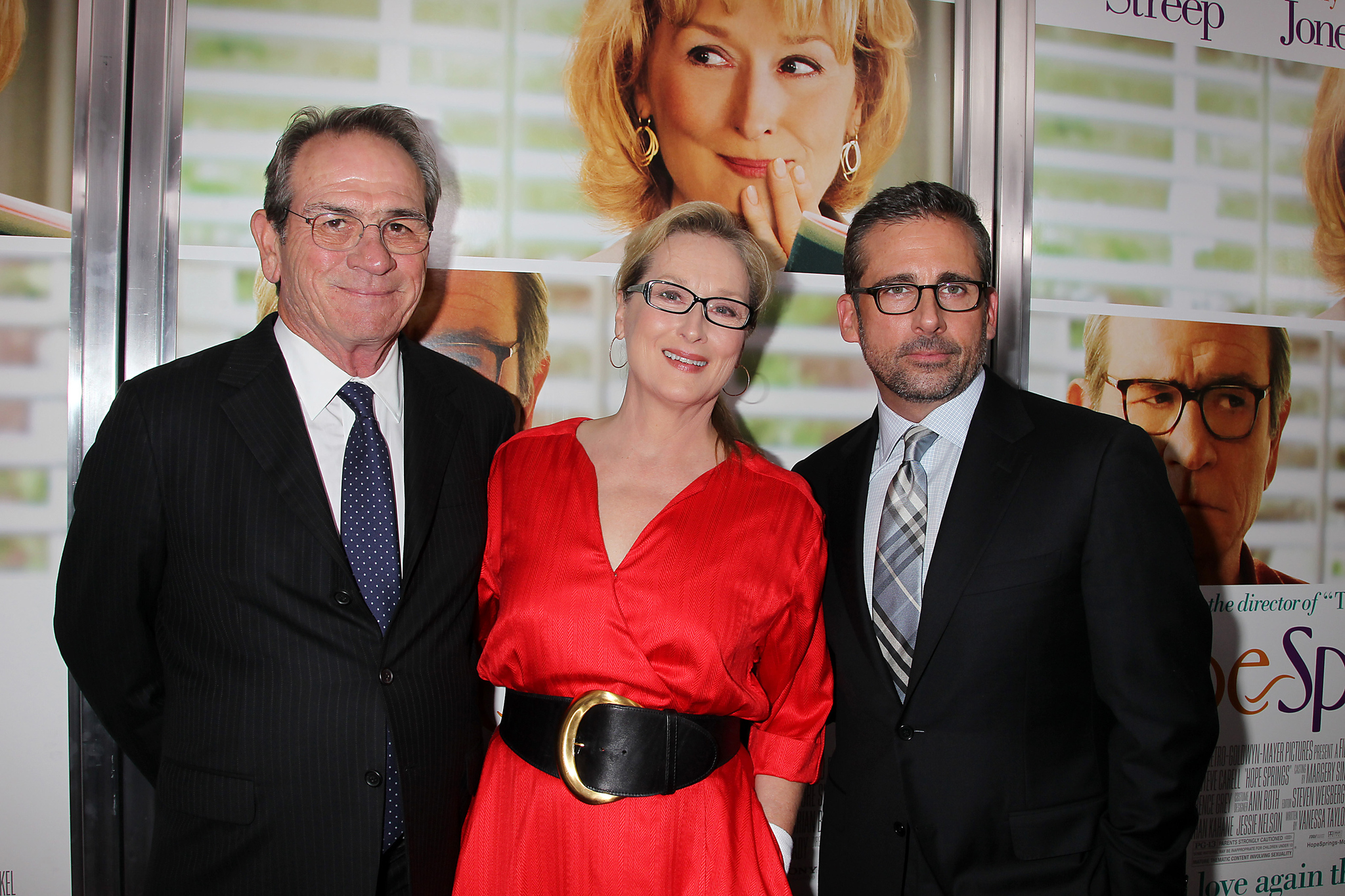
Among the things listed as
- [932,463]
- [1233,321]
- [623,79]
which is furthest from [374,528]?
[1233,321]

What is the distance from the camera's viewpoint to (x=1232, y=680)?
8.87 feet

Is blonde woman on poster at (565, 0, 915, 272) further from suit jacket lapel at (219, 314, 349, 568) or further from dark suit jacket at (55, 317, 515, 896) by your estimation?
dark suit jacket at (55, 317, 515, 896)

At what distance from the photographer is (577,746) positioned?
1.47m

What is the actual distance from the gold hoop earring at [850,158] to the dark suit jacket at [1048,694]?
117 cm

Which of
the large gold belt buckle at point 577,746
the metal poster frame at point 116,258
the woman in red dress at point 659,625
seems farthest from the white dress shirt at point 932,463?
the metal poster frame at point 116,258

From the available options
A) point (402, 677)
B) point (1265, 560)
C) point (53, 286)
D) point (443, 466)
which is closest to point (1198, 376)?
point (1265, 560)

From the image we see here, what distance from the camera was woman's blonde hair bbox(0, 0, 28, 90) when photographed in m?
2.06

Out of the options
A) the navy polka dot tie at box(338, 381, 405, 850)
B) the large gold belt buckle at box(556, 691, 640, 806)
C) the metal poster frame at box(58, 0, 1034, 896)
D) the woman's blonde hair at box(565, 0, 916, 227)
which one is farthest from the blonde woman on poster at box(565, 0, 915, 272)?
the large gold belt buckle at box(556, 691, 640, 806)

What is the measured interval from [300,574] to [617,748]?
683mm

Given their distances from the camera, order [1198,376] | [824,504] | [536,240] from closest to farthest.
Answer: [824,504], [536,240], [1198,376]

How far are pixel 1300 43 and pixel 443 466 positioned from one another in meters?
3.32

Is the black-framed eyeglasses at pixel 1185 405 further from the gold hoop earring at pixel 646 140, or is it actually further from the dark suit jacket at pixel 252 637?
the dark suit jacket at pixel 252 637

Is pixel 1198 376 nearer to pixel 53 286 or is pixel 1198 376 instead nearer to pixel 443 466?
pixel 443 466

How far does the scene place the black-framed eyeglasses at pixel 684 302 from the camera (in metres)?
1.63
